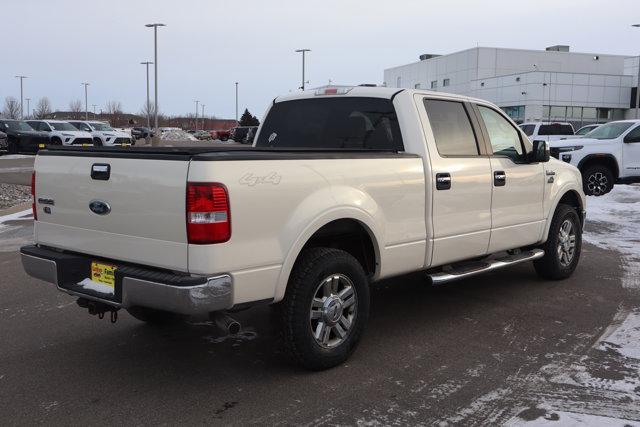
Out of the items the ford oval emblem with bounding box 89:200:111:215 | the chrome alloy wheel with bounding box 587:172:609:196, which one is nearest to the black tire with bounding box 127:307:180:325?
the ford oval emblem with bounding box 89:200:111:215

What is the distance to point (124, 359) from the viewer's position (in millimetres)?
4652

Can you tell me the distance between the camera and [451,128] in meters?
5.64

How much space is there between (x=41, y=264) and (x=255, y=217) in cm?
168

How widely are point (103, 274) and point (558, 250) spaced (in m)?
4.96

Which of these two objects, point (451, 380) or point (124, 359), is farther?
point (124, 359)

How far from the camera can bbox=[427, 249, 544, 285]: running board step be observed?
526 cm

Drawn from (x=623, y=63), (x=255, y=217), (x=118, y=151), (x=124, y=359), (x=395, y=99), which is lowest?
(x=124, y=359)

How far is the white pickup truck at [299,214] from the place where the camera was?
146 inches

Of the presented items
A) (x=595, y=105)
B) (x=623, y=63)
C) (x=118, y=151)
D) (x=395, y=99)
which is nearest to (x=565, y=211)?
(x=395, y=99)

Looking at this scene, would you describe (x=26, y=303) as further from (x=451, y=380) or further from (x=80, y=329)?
(x=451, y=380)

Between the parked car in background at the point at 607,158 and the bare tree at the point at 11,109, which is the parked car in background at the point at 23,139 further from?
the bare tree at the point at 11,109

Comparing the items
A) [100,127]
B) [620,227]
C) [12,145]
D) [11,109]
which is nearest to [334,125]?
[620,227]

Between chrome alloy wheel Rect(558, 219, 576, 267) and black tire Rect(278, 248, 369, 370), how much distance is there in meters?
3.40

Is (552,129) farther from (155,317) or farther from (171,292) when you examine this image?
(171,292)
